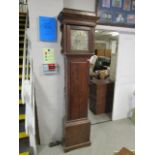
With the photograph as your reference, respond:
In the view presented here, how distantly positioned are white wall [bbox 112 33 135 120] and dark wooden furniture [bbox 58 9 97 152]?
1101 millimetres

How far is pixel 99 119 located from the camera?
3119 millimetres

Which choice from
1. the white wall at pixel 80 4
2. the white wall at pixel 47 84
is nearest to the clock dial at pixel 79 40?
the white wall at pixel 47 84

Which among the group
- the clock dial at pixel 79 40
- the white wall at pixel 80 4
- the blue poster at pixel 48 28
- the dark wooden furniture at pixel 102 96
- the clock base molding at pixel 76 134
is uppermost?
the white wall at pixel 80 4

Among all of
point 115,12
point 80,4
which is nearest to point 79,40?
point 80,4

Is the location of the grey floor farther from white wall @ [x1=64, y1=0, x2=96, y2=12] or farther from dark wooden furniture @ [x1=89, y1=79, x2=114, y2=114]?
white wall @ [x1=64, y1=0, x2=96, y2=12]

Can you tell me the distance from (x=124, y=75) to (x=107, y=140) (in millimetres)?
1364

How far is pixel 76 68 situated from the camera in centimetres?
196

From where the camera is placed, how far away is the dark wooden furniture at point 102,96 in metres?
3.18

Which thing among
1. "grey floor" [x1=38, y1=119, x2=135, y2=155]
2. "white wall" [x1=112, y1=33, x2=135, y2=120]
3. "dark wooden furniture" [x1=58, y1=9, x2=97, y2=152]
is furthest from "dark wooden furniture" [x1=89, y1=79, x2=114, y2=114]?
"dark wooden furniture" [x1=58, y1=9, x2=97, y2=152]

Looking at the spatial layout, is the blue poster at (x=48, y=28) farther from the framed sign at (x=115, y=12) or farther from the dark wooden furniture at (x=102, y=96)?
the dark wooden furniture at (x=102, y=96)
